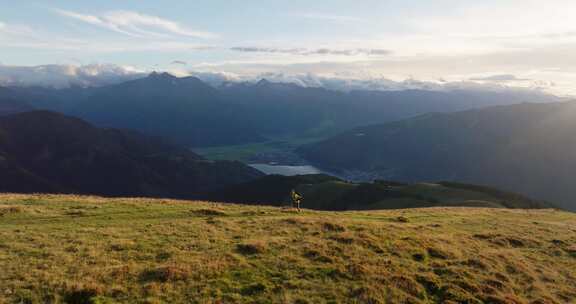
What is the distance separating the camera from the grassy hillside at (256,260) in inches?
814

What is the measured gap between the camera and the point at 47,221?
3425 centimetres

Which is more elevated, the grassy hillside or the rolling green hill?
the grassy hillside

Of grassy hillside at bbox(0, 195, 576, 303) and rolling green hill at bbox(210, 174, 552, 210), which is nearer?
grassy hillside at bbox(0, 195, 576, 303)

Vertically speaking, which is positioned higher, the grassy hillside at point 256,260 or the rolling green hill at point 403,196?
the grassy hillside at point 256,260

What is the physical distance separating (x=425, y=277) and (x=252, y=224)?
15839 mm

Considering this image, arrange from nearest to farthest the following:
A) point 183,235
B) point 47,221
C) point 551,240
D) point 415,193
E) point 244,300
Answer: point 244,300, point 183,235, point 47,221, point 551,240, point 415,193

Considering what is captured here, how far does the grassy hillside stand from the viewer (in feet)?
67.8

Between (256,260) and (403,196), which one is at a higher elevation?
(256,260)

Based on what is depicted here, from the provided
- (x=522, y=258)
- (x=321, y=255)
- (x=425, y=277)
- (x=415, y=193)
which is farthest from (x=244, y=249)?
(x=415, y=193)

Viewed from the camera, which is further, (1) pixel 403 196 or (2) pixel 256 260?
(1) pixel 403 196

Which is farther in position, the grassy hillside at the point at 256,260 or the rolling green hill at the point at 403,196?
the rolling green hill at the point at 403,196

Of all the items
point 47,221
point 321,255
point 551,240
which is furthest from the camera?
point 551,240

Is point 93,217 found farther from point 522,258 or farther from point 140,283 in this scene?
point 522,258

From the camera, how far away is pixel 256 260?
2538 centimetres
